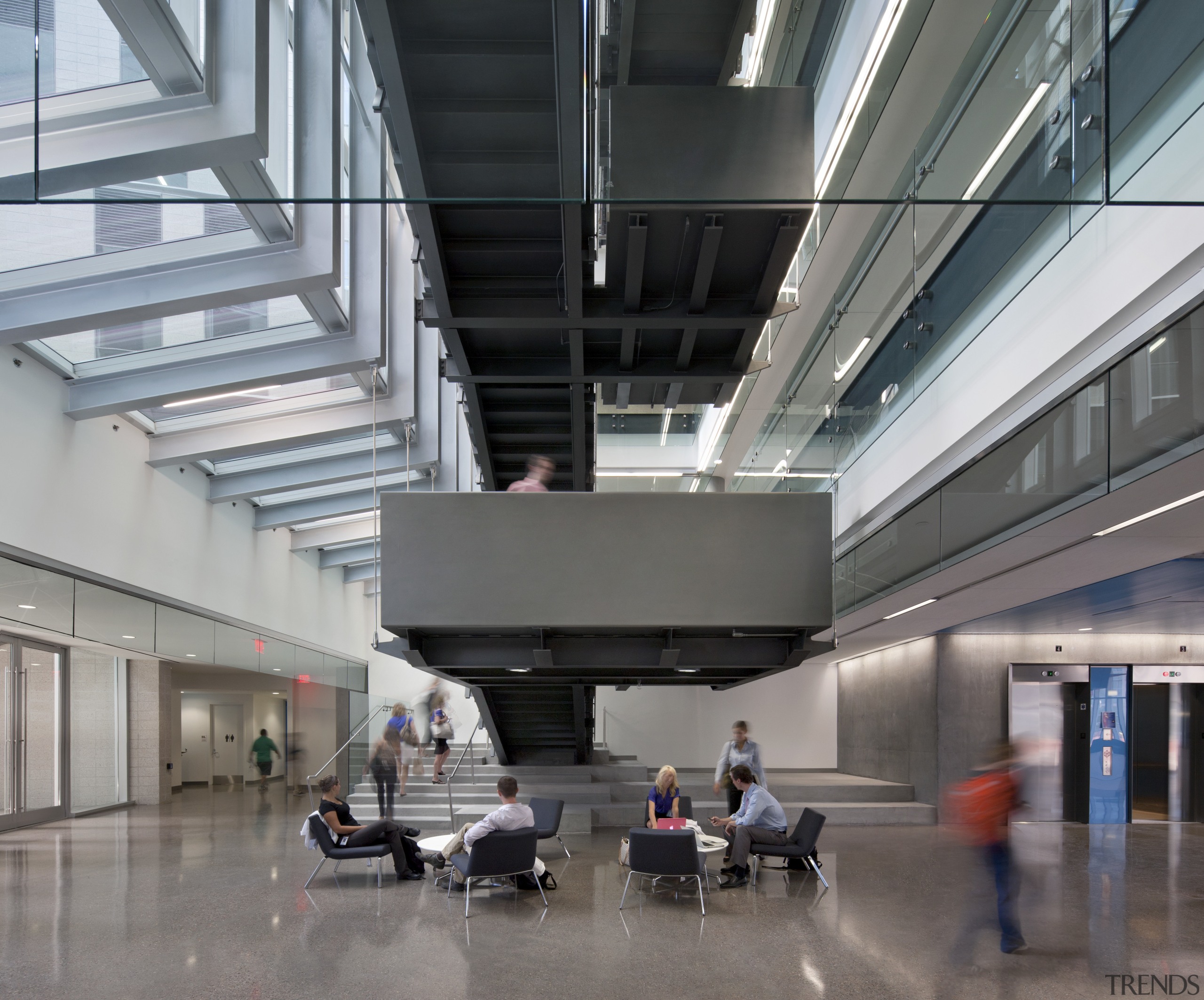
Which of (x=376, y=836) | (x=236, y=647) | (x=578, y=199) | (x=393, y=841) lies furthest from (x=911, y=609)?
(x=236, y=647)

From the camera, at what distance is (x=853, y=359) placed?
9.71 metres

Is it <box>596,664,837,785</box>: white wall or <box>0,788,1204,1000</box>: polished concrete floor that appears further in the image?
<box>596,664,837,785</box>: white wall

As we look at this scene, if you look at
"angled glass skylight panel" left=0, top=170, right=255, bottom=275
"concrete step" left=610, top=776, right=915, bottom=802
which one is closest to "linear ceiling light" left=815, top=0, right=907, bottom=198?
"angled glass skylight panel" left=0, top=170, right=255, bottom=275

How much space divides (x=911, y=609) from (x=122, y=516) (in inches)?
391

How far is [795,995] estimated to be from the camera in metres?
5.87

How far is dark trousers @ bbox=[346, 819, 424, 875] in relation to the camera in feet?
31.4

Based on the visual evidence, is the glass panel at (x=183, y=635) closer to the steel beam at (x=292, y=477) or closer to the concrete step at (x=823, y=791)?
the steel beam at (x=292, y=477)

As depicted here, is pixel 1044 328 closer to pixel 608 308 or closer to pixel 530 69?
pixel 608 308

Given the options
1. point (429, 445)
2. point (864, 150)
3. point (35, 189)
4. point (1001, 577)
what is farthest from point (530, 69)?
point (429, 445)

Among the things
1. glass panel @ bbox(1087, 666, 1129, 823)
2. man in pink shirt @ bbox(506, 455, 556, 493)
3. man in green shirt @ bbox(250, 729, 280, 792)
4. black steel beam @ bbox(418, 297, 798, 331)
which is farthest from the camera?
man in green shirt @ bbox(250, 729, 280, 792)

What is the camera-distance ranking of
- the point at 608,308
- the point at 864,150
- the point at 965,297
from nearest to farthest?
the point at 864,150
the point at 608,308
the point at 965,297

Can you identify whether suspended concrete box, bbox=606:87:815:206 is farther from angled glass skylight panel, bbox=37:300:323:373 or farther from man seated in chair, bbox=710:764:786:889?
angled glass skylight panel, bbox=37:300:323:373

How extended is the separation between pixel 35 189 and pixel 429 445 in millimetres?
12946

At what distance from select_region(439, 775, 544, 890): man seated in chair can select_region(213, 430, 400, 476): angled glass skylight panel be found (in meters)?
7.36
